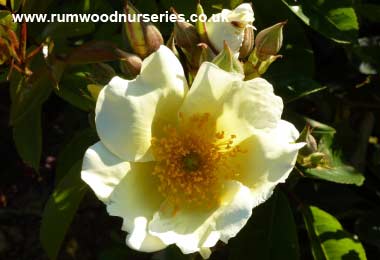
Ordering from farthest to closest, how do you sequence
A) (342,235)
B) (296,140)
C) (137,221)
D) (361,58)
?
(361,58)
(342,235)
(296,140)
(137,221)

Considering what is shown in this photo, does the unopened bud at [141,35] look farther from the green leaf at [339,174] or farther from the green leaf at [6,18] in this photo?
the green leaf at [339,174]

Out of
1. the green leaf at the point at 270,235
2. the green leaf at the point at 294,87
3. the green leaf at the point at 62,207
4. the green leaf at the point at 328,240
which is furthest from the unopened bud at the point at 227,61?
the green leaf at the point at 328,240

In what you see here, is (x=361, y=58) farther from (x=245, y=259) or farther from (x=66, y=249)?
(x=66, y=249)

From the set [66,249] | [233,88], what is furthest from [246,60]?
[66,249]

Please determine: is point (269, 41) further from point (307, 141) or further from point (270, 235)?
point (270, 235)

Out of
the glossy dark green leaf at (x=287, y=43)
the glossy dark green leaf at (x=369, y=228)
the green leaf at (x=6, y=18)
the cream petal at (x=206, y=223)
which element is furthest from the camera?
the glossy dark green leaf at (x=369, y=228)
